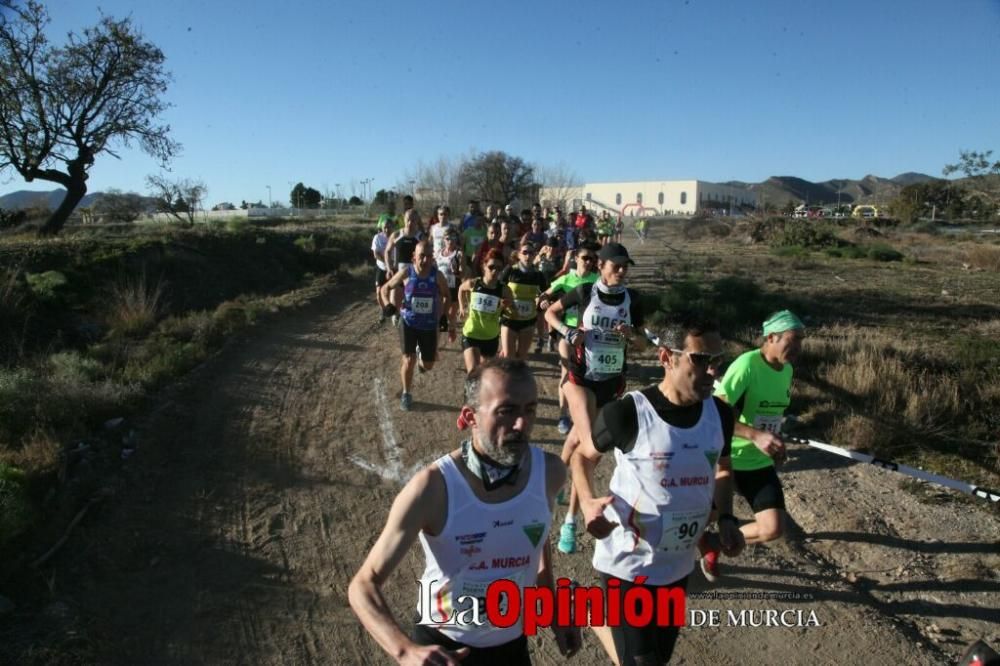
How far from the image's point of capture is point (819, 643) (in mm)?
4016

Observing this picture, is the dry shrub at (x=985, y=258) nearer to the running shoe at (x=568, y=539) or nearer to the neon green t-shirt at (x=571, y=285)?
the neon green t-shirt at (x=571, y=285)

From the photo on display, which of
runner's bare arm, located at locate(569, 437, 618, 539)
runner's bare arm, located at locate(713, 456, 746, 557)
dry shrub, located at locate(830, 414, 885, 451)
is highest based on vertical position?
runner's bare arm, located at locate(569, 437, 618, 539)

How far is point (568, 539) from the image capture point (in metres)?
4.85

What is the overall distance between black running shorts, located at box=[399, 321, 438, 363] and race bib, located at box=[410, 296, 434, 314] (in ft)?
0.72

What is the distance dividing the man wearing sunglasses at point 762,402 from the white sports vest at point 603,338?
1356 millimetres

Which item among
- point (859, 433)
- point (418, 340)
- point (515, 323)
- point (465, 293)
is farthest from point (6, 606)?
point (859, 433)

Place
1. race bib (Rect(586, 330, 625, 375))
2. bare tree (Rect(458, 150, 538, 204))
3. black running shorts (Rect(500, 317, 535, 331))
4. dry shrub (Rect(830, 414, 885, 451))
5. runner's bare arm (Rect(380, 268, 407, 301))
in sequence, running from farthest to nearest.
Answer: bare tree (Rect(458, 150, 538, 204)), black running shorts (Rect(500, 317, 535, 331)), runner's bare arm (Rect(380, 268, 407, 301)), dry shrub (Rect(830, 414, 885, 451)), race bib (Rect(586, 330, 625, 375))

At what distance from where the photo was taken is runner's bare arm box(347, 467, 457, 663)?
2.07 metres

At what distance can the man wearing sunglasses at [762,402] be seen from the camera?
162 inches

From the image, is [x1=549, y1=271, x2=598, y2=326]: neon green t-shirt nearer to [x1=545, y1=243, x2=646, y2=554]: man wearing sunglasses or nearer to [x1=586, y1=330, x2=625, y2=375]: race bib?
[x1=545, y1=243, x2=646, y2=554]: man wearing sunglasses

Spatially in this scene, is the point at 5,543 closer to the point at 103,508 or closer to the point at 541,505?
the point at 103,508

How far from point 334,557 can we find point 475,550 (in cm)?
283

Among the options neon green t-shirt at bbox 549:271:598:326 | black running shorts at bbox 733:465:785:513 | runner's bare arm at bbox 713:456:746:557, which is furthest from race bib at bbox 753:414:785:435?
neon green t-shirt at bbox 549:271:598:326

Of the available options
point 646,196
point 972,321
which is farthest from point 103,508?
point 646,196
